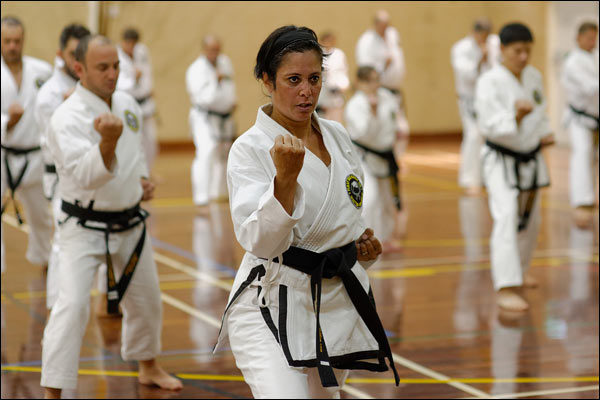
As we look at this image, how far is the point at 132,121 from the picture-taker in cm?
457

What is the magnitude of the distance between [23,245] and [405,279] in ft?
10.9

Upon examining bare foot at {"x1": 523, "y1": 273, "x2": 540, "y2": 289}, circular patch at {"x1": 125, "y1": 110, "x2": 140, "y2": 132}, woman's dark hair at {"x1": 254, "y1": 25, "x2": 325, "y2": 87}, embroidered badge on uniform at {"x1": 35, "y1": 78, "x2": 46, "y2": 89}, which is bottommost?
bare foot at {"x1": 523, "y1": 273, "x2": 540, "y2": 289}

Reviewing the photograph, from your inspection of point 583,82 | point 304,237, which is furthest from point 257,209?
point 583,82

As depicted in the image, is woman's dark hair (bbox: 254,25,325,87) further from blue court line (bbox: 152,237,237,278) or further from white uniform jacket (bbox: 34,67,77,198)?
blue court line (bbox: 152,237,237,278)

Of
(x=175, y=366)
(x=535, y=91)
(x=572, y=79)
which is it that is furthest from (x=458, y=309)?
(x=572, y=79)

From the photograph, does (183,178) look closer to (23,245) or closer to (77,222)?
(23,245)

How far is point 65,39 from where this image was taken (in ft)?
18.0

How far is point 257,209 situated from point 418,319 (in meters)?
3.49

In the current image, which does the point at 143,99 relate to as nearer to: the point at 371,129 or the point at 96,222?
the point at 371,129

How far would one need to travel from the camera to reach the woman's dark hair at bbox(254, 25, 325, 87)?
2.79 metres

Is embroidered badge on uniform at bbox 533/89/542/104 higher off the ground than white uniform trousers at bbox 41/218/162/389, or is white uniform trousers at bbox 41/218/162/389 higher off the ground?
embroidered badge on uniform at bbox 533/89/542/104

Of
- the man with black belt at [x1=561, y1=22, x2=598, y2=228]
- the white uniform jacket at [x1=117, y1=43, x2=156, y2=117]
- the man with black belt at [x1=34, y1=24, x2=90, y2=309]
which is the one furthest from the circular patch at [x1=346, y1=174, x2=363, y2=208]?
the white uniform jacket at [x1=117, y1=43, x2=156, y2=117]

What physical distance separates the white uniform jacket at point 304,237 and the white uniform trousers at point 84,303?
4.96ft

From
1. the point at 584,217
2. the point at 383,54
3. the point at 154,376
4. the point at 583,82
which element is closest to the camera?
the point at 154,376
